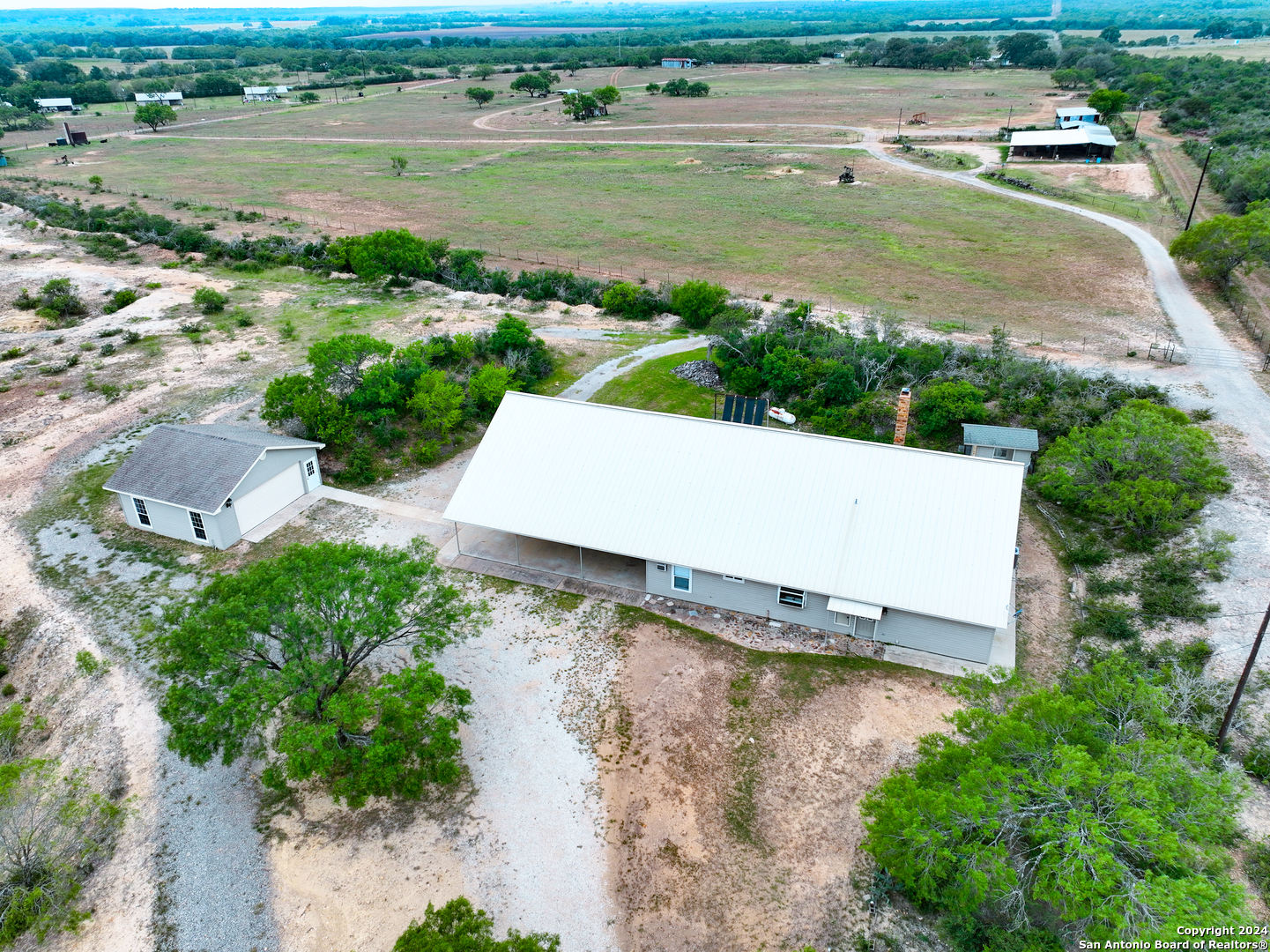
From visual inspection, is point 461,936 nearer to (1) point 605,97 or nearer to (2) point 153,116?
(1) point 605,97

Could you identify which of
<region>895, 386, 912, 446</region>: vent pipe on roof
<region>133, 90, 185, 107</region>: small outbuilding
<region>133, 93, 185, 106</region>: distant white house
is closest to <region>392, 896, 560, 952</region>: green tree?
<region>895, 386, 912, 446</region>: vent pipe on roof

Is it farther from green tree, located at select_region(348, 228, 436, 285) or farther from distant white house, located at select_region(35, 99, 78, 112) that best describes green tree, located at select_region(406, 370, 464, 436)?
distant white house, located at select_region(35, 99, 78, 112)

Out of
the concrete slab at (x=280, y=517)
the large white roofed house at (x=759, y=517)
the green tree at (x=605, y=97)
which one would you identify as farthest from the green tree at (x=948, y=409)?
the green tree at (x=605, y=97)

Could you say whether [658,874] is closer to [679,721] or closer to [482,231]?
[679,721]

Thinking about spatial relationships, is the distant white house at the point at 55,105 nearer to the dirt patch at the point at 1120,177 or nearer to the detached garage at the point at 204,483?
the detached garage at the point at 204,483

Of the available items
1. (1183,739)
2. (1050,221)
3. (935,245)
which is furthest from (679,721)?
(1050,221)

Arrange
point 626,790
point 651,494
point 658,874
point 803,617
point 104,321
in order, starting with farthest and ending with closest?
point 104,321 → point 651,494 → point 803,617 → point 626,790 → point 658,874

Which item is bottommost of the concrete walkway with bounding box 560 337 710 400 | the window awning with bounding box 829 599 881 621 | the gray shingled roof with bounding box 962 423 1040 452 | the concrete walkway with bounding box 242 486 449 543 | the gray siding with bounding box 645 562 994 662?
the concrete walkway with bounding box 242 486 449 543

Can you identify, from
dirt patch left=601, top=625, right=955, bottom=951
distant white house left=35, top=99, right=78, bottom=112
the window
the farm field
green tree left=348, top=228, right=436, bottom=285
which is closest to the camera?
dirt patch left=601, top=625, right=955, bottom=951
